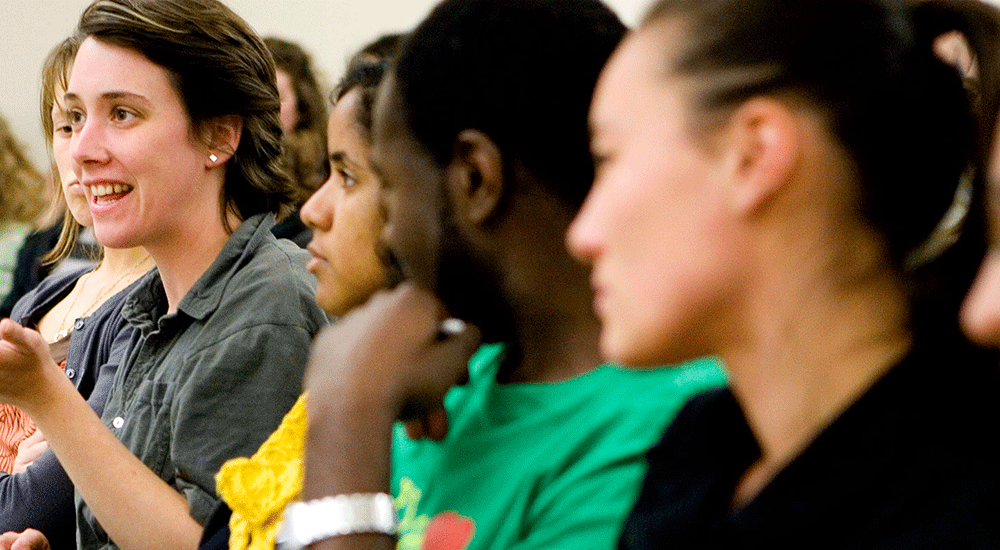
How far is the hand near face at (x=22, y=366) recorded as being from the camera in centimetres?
132

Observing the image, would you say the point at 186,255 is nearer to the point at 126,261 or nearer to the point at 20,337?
the point at 20,337

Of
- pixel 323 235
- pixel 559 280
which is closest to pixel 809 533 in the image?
pixel 559 280

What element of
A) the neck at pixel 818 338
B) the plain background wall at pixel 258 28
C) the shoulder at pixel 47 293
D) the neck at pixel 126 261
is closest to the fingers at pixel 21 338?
the neck at pixel 126 261

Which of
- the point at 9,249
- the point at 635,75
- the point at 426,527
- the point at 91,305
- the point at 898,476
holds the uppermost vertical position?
the point at 635,75

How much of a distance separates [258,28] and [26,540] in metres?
2.72

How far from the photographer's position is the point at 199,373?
1401 millimetres

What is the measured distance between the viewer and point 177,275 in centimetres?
166

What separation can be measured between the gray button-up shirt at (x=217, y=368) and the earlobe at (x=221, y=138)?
0.11 m

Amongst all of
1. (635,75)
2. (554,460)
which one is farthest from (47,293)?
(635,75)

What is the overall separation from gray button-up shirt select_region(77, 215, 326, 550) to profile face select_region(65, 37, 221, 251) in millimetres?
111

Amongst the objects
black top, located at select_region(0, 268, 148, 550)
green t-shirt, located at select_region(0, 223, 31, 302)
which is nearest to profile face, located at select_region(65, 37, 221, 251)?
black top, located at select_region(0, 268, 148, 550)

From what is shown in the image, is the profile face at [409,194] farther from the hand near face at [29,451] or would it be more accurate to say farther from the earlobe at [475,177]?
the hand near face at [29,451]

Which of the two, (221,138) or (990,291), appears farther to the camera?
(221,138)

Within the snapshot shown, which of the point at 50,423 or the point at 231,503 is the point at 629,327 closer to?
the point at 231,503
